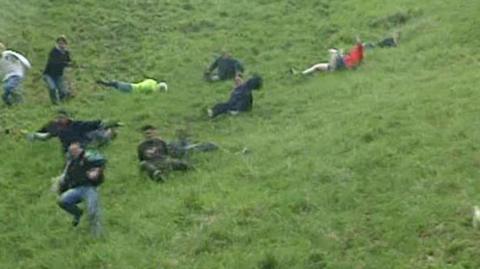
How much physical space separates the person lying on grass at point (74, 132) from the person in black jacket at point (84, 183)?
158 inches

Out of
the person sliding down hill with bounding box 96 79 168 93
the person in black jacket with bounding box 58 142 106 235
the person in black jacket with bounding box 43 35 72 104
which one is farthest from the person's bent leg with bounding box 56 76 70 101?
the person in black jacket with bounding box 58 142 106 235

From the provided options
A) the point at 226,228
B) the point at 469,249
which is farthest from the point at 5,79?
the point at 469,249

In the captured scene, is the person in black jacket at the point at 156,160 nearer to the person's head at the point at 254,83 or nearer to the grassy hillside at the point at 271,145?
the grassy hillside at the point at 271,145

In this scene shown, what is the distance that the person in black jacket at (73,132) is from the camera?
834 inches

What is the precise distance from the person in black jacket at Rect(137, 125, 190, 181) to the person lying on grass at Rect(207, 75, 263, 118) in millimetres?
3845

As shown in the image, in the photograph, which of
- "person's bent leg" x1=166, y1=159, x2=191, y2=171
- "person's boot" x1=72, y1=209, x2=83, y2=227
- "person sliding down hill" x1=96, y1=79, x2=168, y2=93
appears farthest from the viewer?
"person sliding down hill" x1=96, y1=79, x2=168, y2=93

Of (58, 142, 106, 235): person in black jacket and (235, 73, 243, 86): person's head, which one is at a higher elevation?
(58, 142, 106, 235): person in black jacket

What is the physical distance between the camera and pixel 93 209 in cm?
1656

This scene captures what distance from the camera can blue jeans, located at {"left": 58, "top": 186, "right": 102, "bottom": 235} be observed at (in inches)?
653

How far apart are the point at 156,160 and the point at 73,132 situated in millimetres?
2385

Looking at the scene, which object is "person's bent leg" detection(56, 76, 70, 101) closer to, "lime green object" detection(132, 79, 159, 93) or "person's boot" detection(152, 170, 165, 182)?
"lime green object" detection(132, 79, 159, 93)

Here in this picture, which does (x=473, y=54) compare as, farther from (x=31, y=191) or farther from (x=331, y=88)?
(x=31, y=191)

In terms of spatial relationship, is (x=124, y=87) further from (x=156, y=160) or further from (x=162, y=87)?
(x=156, y=160)

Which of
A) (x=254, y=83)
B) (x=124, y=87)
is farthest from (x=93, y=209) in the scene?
(x=124, y=87)
